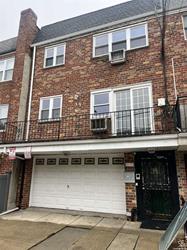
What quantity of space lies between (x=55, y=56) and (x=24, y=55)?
1.74 meters

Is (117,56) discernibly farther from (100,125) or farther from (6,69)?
(6,69)

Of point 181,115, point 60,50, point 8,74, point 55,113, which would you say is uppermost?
point 60,50

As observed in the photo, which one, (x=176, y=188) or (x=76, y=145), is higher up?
(x=76, y=145)

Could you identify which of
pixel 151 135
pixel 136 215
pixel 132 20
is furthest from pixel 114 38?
pixel 136 215

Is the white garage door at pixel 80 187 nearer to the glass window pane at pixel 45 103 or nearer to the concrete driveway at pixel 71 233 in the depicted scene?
the concrete driveway at pixel 71 233

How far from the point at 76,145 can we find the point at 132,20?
6.59 m

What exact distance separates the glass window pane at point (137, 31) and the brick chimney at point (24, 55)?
228 inches

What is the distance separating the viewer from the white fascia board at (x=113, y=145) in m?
6.30

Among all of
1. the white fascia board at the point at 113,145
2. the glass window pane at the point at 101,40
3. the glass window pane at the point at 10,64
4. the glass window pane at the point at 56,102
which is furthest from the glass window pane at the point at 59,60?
the white fascia board at the point at 113,145

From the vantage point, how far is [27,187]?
9.27 m

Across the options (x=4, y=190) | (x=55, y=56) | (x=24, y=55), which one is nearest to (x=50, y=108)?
(x=55, y=56)

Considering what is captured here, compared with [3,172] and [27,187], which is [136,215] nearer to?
[27,187]

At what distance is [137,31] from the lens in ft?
30.8

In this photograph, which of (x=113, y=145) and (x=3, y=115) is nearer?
(x=113, y=145)
